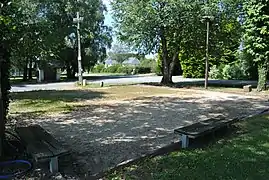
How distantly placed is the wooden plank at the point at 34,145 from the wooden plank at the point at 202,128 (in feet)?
7.87

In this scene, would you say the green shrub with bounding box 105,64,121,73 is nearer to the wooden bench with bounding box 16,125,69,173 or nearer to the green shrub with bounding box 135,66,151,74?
the green shrub with bounding box 135,66,151,74

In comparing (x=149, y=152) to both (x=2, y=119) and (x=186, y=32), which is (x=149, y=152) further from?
(x=186, y=32)

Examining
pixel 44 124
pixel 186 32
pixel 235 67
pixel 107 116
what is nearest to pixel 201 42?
pixel 186 32

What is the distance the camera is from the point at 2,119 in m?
4.62

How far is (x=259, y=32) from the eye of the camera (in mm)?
14859

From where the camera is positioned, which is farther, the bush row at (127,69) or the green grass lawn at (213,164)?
the bush row at (127,69)

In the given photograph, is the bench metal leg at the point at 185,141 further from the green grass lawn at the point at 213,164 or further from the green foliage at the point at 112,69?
the green foliage at the point at 112,69

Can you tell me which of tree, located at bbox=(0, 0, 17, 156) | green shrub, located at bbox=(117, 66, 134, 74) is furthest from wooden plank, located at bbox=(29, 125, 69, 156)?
green shrub, located at bbox=(117, 66, 134, 74)

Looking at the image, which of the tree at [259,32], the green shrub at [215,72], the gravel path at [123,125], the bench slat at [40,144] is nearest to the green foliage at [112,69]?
the green shrub at [215,72]

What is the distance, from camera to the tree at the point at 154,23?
59.7ft

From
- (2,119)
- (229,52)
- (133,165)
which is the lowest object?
(133,165)

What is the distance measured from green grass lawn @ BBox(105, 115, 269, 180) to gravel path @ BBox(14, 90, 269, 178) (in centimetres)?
56

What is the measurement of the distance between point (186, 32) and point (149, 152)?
51.2 ft

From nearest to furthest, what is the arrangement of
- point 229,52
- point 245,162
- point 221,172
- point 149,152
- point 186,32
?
point 221,172 < point 245,162 < point 149,152 < point 186,32 < point 229,52
